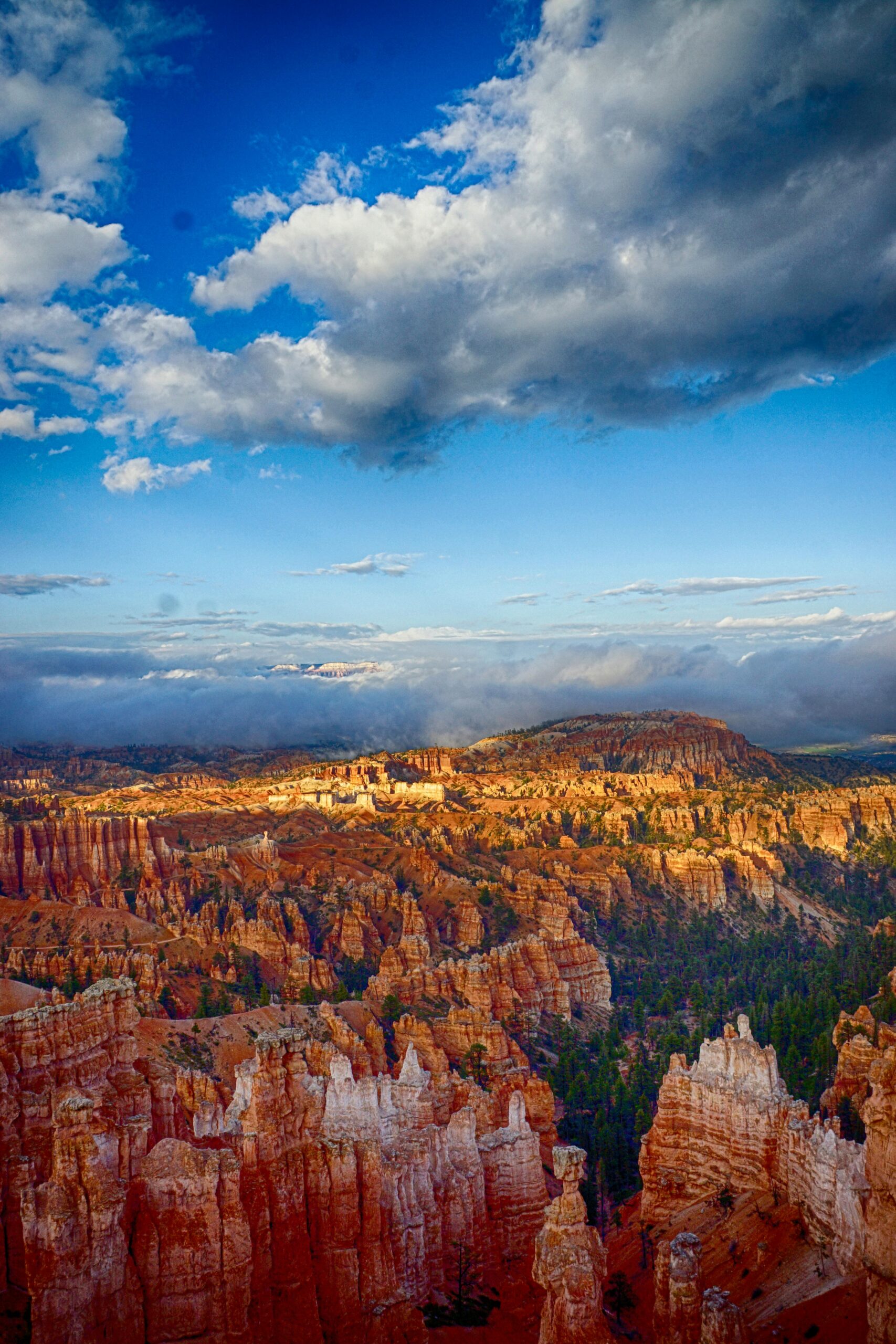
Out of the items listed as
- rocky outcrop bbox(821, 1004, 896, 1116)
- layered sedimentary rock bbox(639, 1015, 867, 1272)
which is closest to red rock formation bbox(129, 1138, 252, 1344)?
layered sedimentary rock bbox(639, 1015, 867, 1272)

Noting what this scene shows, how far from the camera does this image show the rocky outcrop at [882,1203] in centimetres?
1858

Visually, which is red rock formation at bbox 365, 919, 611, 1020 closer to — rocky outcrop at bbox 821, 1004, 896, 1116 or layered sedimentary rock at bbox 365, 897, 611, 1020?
layered sedimentary rock at bbox 365, 897, 611, 1020

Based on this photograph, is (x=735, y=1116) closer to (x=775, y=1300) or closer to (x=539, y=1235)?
(x=775, y=1300)

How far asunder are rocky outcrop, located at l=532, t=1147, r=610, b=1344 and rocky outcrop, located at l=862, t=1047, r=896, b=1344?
6.02 meters

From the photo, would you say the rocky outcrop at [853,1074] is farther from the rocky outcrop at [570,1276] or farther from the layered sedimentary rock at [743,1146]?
the rocky outcrop at [570,1276]

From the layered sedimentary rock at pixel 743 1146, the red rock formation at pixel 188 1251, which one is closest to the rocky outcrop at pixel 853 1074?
the layered sedimentary rock at pixel 743 1146

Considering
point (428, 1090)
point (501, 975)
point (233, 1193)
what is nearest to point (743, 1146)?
point (428, 1090)

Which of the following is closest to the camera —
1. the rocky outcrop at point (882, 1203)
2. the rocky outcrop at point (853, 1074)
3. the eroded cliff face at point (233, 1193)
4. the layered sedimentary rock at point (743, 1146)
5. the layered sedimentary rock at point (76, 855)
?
the rocky outcrop at point (882, 1203)

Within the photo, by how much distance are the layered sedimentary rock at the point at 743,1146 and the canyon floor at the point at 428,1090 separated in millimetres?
123

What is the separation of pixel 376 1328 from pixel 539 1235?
16.1ft

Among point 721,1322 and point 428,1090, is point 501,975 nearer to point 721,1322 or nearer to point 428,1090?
point 428,1090

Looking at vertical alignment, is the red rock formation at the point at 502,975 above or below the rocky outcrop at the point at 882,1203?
below

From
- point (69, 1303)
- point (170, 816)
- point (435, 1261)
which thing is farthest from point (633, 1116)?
point (170, 816)

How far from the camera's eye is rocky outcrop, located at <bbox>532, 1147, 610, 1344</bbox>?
21016mm
